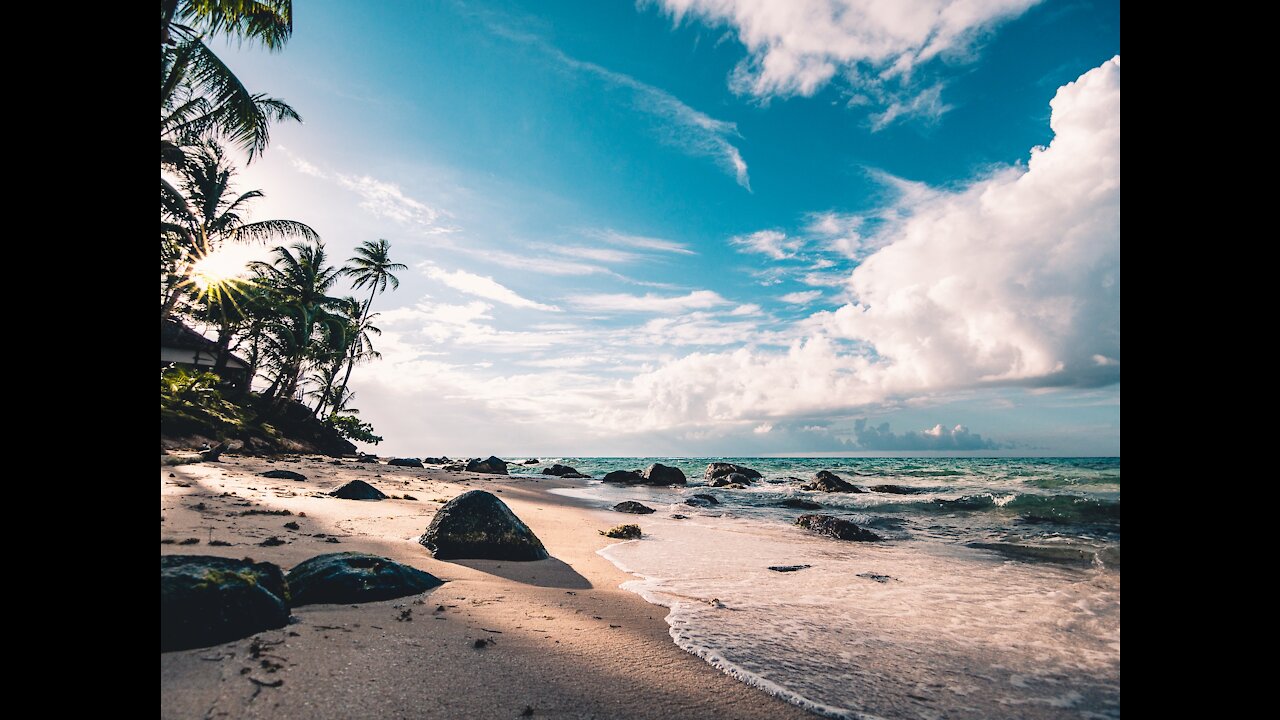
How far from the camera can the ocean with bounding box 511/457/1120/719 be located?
2.88 m

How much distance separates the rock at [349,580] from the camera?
3180mm

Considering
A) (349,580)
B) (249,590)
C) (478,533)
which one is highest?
(249,590)

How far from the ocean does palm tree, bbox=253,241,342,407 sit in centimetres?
2298

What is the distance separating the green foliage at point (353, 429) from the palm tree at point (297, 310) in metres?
5.27

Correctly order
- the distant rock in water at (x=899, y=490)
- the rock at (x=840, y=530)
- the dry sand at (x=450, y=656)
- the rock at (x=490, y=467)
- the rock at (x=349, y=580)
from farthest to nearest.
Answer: the rock at (x=490, y=467) < the distant rock in water at (x=899, y=490) < the rock at (x=840, y=530) < the rock at (x=349, y=580) < the dry sand at (x=450, y=656)

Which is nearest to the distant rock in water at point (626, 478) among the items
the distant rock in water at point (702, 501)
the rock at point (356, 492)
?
the distant rock in water at point (702, 501)

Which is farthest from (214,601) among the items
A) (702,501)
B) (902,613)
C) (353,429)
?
(353,429)

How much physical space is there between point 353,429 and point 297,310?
472 inches

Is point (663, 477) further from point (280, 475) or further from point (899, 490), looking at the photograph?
point (280, 475)

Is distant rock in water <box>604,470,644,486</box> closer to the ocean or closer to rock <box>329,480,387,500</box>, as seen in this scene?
the ocean

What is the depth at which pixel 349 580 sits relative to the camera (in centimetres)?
333

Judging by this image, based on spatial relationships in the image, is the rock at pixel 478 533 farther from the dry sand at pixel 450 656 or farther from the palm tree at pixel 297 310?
the palm tree at pixel 297 310
